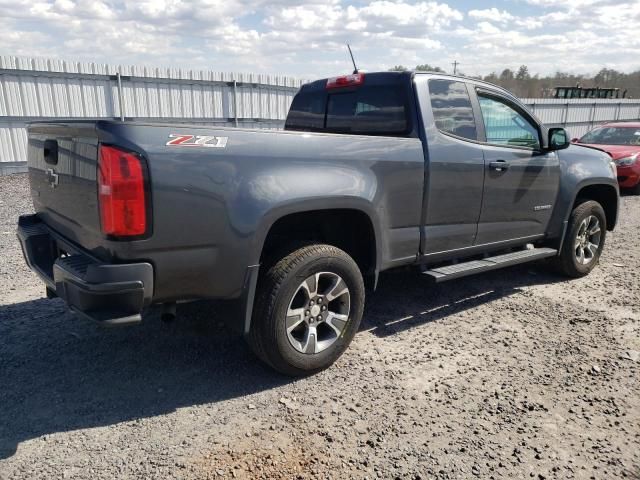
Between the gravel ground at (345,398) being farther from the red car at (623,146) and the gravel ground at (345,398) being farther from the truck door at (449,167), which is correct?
the red car at (623,146)

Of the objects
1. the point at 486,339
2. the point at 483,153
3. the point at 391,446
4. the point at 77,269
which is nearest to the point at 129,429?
the point at 77,269

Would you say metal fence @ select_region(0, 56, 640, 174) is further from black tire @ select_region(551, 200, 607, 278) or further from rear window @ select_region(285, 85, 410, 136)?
black tire @ select_region(551, 200, 607, 278)

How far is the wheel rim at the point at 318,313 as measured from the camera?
10.8ft

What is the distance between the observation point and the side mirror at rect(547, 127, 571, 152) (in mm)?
4844

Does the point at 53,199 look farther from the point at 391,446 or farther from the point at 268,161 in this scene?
the point at 391,446

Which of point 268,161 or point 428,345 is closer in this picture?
point 268,161

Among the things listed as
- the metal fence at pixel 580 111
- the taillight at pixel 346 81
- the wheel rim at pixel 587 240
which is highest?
the taillight at pixel 346 81

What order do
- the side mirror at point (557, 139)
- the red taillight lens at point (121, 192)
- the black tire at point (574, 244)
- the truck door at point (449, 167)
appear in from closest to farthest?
the red taillight lens at point (121, 192) < the truck door at point (449, 167) < the side mirror at point (557, 139) < the black tire at point (574, 244)

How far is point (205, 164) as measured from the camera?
2.70 meters

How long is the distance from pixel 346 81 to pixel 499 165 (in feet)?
4.84

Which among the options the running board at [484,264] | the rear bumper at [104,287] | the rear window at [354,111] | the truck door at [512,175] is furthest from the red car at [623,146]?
the rear bumper at [104,287]

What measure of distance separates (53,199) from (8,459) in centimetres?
155

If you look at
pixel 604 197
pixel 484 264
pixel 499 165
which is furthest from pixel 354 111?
pixel 604 197

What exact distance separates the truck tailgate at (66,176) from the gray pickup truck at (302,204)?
0.06 feet
